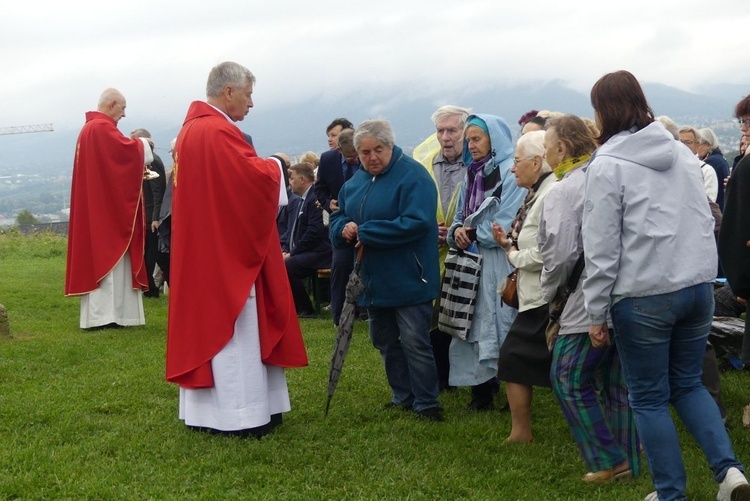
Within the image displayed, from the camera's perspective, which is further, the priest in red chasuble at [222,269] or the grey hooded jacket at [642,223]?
the priest in red chasuble at [222,269]

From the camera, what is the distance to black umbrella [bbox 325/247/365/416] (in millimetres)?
6176

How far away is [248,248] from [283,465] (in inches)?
55.1

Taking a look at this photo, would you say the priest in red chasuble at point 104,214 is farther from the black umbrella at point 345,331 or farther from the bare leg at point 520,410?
the bare leg at point 520,410

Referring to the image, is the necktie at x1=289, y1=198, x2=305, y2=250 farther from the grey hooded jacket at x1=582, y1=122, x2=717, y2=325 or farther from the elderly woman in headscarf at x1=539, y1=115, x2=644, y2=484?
the grey hooded jacket at x1=582, y1=122, x2=717, y2=325

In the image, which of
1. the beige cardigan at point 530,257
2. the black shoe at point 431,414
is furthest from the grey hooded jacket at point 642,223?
the black shoe at point 431,414

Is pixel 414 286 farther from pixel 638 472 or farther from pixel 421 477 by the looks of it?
pixel 638 472

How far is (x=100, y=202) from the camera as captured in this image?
10180mm

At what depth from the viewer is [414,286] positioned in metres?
6.23

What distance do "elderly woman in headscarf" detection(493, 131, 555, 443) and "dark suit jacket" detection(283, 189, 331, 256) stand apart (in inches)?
217

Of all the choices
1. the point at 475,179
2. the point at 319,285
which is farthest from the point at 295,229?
the point at 475,179

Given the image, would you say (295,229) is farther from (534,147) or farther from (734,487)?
(734,487)

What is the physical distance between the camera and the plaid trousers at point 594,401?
192 inches

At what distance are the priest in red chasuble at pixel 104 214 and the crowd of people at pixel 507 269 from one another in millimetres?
3846

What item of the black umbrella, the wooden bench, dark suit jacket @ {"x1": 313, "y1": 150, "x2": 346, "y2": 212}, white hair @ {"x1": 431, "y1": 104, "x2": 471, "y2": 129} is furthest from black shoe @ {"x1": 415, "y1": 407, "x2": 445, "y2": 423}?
the wooden bench
